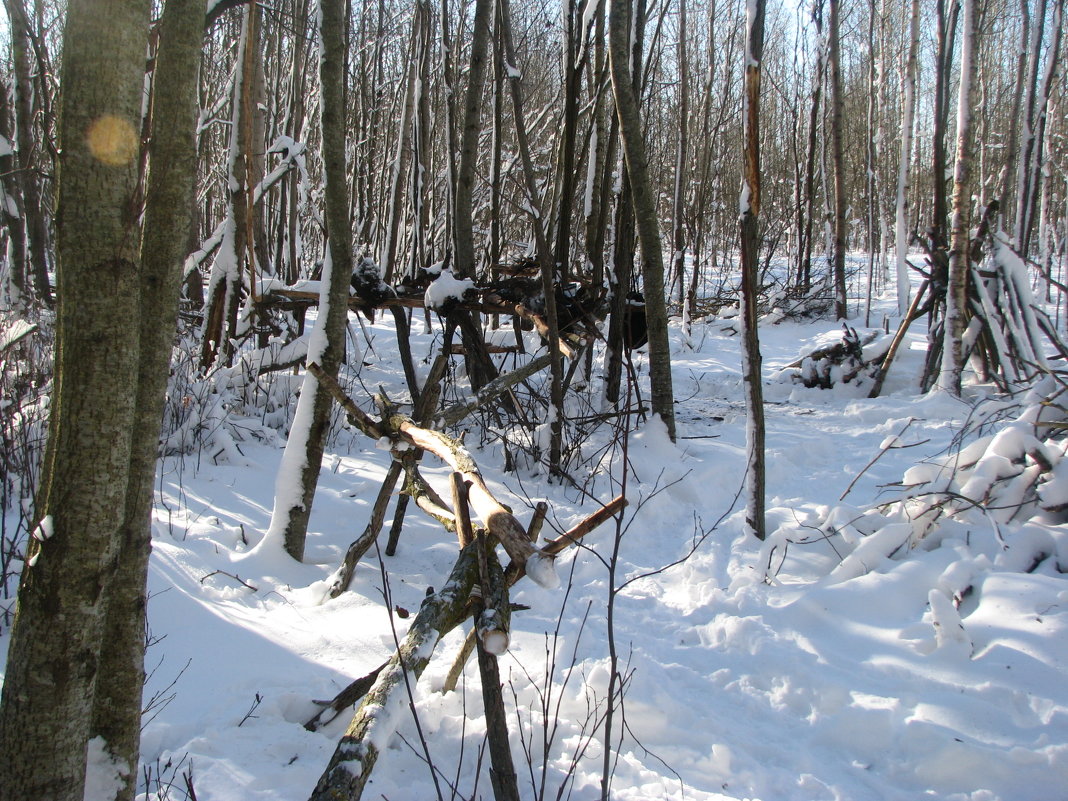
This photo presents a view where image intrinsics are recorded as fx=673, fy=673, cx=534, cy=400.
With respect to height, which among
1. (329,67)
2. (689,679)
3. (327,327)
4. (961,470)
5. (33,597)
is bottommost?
(689,679)

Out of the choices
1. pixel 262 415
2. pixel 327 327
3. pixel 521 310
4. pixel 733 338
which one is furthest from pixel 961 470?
pixel 733 338

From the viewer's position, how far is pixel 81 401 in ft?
4.04

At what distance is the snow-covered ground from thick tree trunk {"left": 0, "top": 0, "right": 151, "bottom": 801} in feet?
1.68

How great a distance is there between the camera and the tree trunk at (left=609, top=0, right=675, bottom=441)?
4207mm

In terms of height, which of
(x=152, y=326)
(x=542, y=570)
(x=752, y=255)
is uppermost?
(x=752, y=255)

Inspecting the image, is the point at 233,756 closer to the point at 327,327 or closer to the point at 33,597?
the point at 33,597

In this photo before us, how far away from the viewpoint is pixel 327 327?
3225 mm

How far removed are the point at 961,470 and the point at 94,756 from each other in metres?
3.67

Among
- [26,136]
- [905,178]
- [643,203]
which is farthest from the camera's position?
[905,178]

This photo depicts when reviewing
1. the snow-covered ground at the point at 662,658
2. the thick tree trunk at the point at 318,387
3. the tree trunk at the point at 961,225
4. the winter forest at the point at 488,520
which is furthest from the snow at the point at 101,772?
the tree trunk at the point at 961,225

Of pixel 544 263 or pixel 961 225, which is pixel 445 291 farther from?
pixel 961 225

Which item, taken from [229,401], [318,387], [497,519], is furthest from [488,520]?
[229,401]

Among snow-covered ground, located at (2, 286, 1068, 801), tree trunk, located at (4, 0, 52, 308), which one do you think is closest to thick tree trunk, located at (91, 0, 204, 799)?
snow-covered ground, located at (2, 286, 1068, 801)

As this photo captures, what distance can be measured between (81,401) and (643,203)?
3.90 meters
